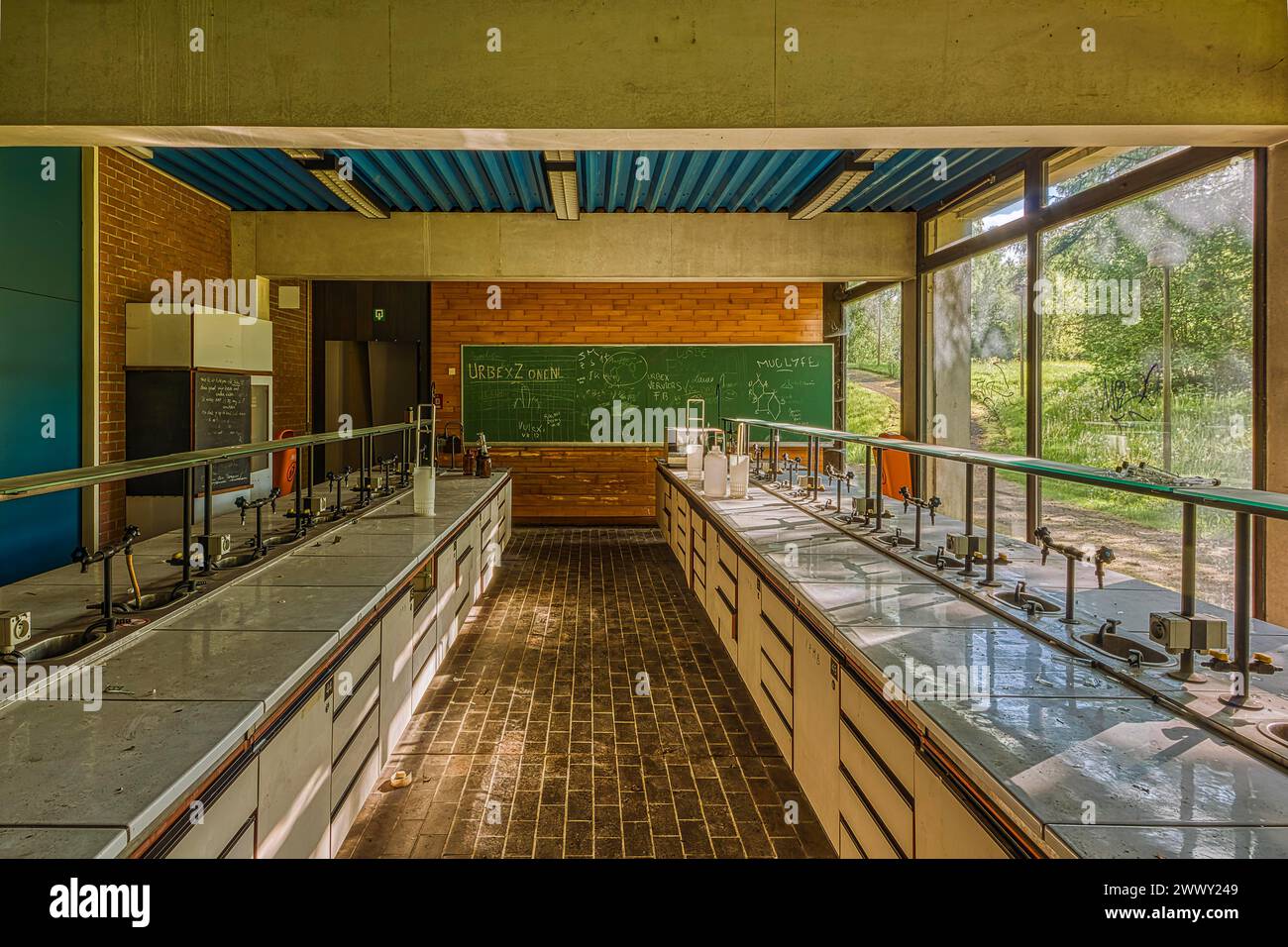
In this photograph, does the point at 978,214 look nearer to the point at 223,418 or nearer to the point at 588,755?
the point at 588,755

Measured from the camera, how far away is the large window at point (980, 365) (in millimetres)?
4953

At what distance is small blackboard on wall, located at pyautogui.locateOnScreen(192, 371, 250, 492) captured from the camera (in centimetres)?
504

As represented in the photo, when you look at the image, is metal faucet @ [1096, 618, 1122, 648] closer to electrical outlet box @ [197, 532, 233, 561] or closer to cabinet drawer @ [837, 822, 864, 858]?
cabinet drawer @ [837, 822, 864, 858]

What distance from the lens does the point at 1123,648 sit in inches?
74.0

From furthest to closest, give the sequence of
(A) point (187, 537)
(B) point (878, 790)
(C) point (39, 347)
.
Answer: (C) point (39, 347)
(A) point (187, 537)
(B) point (878, 790)

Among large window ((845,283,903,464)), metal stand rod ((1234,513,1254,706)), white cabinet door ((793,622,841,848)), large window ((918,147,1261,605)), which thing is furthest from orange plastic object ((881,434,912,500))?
metal stand rod ((1234,513,1254,706))

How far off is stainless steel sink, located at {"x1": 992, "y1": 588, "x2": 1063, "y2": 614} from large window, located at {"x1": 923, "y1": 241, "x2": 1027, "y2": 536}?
2.81 meters

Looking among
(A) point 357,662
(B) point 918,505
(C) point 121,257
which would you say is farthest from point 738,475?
(C) point 121,257

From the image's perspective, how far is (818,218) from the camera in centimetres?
627

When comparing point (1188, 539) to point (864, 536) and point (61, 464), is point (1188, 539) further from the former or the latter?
point (61, 464)

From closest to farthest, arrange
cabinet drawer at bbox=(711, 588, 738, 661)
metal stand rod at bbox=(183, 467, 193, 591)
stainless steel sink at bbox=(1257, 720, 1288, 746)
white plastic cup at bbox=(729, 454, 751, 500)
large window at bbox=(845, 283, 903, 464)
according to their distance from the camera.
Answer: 1. stainless steel sink at bbox=(1257, 720, 1288, 746)
2. metal stand rod at bbox=(183, 467, 193, 591)
3. cabinet drawer at bbox=(711, 588, 738, 661)
4. white plastic cup at bbox=(729, 454, 751, 500)
5. large window at bbox=(845, 283, 903, 464)

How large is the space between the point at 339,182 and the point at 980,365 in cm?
511

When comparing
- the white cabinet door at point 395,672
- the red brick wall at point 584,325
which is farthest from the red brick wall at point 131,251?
the white cabinet door at point 395,672
